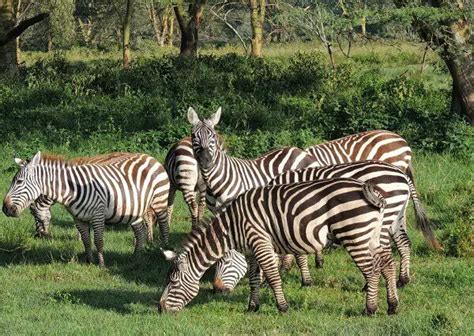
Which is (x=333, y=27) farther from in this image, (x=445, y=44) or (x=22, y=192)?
(x=22, y=192)

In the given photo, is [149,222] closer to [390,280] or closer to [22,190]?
[22,190]

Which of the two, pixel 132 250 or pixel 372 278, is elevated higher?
pixel 372 278

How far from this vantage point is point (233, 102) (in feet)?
68.3

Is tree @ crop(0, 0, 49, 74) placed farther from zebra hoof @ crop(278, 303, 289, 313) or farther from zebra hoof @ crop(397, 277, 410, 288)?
zebra hoof @ crop(278, 303, 289, 313)

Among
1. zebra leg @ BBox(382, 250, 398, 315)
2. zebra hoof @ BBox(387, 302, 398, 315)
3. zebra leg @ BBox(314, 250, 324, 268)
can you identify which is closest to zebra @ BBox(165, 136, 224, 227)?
zebra leg @ BBox(314, 250, 324, 268)

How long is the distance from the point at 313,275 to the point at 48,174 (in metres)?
3.70

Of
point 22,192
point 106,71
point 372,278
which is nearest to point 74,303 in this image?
point 22,192

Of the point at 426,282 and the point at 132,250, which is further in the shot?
the point at 132,250

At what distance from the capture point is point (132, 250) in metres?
11.5

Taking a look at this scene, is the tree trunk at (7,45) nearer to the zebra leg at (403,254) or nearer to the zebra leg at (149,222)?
the zebra leg at (149,222)

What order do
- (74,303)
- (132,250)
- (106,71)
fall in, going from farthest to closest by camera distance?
(106,71) < (132,250) < (74,303)

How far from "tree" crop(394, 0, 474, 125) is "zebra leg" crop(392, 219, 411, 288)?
6.33 meters

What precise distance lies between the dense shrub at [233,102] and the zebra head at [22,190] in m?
6.68

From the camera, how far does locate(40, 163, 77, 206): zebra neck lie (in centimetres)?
1042
